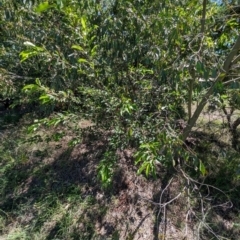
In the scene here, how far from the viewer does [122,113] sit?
1.93 metres

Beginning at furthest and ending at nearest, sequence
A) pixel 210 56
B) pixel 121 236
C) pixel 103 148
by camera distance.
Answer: pixel 103 148, pixel 121 236, pixel 210 56

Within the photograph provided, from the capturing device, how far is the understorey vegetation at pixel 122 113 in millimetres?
1861

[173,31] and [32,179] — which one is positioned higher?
[173,31]

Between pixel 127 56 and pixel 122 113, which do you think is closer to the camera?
pixel 122 113

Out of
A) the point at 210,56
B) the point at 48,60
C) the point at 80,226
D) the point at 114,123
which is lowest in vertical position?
the point at 80,226

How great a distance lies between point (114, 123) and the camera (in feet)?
7.89

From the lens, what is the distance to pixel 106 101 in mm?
2133

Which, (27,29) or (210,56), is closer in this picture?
(210,56)

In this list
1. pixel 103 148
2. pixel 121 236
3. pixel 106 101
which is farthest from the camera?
pixel 103 148

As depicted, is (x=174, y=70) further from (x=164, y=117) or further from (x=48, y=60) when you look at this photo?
(x=48, y=60)

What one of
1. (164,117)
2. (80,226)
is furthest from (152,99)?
(80,226)

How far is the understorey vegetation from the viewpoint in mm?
1861

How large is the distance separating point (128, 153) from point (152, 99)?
2.59 feet

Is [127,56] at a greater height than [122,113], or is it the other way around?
[127,56]
